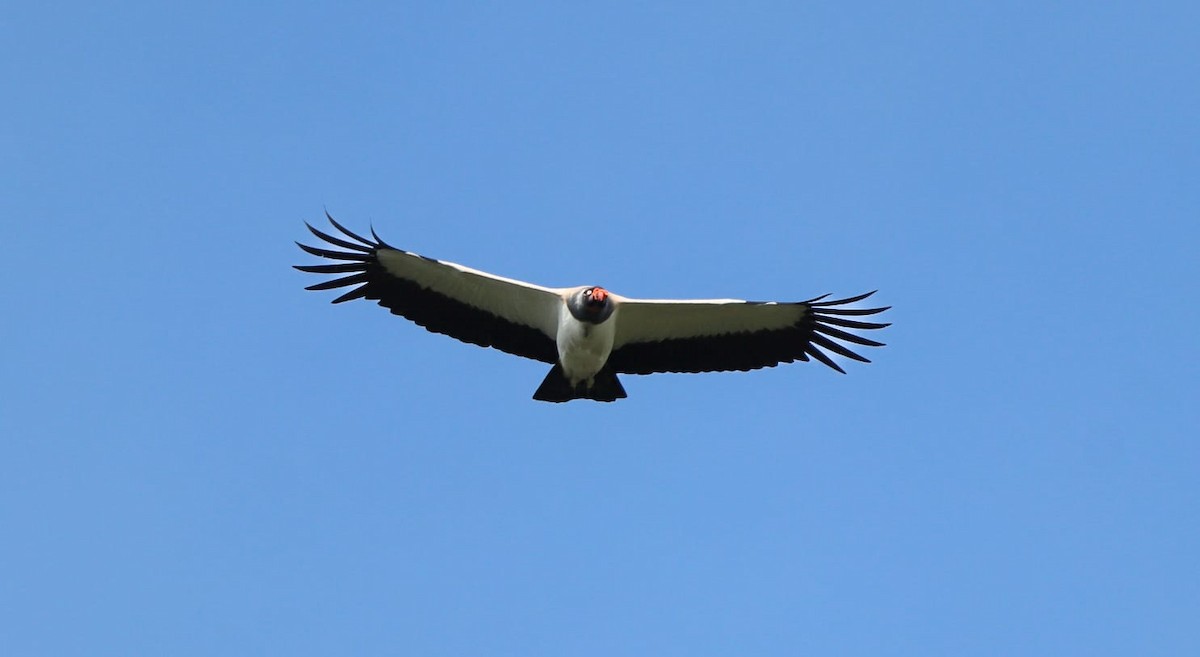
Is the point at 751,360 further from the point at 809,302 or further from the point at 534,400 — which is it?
the point at 534,400

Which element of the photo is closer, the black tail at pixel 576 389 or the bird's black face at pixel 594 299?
the bird's black face at pixel 594 299

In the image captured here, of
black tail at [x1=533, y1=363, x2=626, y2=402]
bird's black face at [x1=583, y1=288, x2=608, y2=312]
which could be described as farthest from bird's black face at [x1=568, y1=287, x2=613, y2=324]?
black tail at [x1=533, y1=363, x2=626, y2=402]

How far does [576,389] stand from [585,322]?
1163 mm

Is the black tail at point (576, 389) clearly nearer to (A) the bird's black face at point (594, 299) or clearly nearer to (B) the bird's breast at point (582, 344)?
(B) the bird's breast at point (582, 344)

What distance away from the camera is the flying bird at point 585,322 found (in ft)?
67.8

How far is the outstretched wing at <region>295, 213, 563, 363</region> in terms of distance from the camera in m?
20.7

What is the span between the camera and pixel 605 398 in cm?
2116

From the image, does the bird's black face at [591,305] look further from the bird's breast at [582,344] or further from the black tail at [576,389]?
the black tail at [576,389]

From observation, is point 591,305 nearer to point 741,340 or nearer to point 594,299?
point 594,299

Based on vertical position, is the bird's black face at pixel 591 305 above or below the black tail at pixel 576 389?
above

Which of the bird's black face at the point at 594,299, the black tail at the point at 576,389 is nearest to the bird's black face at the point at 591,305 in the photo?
the bird's black face at the point at 594,299

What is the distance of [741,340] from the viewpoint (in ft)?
71.2

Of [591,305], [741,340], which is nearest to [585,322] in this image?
[591,305]

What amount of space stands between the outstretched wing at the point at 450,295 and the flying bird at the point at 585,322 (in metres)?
0.01
